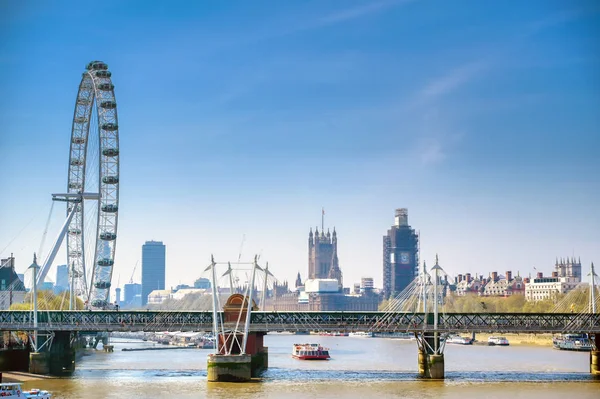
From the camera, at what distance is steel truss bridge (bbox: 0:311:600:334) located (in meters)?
89.9

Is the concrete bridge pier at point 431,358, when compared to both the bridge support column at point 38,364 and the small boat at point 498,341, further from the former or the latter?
the small boat at point 498,341

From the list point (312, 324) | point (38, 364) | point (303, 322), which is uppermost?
point (303, 322)

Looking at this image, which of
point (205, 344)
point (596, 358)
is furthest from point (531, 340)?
point (596, 358)

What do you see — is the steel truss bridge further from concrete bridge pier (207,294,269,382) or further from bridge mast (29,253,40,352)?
concrete bridge pier (207,294,269,382)

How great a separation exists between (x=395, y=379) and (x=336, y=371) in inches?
551

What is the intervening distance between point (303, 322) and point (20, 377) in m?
27.7

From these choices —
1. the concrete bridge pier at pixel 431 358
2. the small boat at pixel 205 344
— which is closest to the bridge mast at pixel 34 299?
the concrete bridge pier at pixel 431 358

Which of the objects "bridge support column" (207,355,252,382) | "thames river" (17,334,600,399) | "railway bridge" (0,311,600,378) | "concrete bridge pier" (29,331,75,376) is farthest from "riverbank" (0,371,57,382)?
"bridge support column" (207,355,252,382)

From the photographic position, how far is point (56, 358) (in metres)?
95.6

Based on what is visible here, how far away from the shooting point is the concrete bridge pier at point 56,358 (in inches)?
3568

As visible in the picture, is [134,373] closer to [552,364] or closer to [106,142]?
[106,142]

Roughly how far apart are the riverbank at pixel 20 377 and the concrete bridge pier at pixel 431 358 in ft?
110

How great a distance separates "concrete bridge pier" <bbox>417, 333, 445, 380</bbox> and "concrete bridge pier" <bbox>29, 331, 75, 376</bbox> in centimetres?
3321

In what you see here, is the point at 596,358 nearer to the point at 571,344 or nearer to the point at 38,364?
the point at 38,364
